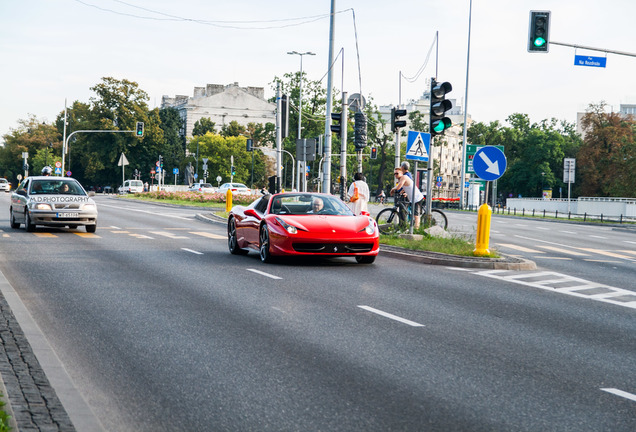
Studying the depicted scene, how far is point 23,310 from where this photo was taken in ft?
27.3

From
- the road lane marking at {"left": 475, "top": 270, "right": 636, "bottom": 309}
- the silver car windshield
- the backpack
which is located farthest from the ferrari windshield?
the silver car windshield

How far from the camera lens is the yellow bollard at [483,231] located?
49.9 feet

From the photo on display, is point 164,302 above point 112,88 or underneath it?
A: underneath

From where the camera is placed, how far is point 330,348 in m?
6.94

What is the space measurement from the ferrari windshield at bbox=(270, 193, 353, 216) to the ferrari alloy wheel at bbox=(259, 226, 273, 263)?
448mm

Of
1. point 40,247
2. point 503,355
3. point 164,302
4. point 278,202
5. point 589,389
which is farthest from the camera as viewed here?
point 40,247

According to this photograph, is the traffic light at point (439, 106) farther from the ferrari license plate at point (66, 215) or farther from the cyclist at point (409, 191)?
the ferrari license plate at point (66, 215)

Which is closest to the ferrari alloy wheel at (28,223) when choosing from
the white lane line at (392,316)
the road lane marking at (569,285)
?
the road lane marking at (569,285)

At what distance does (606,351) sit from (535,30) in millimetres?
15614

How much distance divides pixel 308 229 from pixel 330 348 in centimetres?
688

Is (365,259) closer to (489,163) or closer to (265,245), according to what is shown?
(265,245)

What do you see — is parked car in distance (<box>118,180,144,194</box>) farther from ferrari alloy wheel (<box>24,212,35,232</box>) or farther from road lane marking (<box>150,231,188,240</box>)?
ferrari alloy wheel (<box>24,212,35,232</box>)

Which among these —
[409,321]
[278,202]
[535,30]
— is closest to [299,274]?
[278,202]

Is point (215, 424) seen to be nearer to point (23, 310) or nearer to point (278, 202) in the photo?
point (23, 310)
